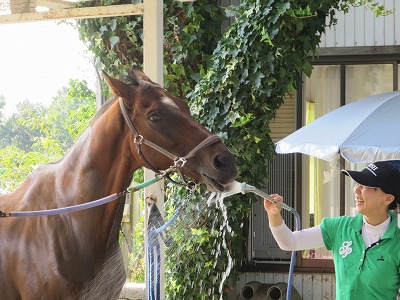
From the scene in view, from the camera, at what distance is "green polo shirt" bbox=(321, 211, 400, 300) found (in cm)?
387

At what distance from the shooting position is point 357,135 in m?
6.97

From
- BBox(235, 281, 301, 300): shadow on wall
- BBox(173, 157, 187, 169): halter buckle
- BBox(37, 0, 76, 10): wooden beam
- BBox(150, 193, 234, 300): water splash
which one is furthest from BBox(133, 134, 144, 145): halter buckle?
BBox(235, 281, 301, 300): shadow on wall

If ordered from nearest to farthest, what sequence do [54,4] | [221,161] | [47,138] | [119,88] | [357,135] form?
[221,161]
[119,88]
[54,4]
[357,135]
[47,138]

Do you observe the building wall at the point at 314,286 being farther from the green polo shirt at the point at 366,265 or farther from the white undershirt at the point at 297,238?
the green polo shirt at the point at 366,265

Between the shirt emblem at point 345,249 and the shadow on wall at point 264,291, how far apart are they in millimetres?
5179

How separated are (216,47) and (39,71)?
1391 cm

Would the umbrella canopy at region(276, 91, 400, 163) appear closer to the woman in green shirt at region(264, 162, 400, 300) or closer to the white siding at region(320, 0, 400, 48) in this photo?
the white siding at region(320, 0, 400, 48)

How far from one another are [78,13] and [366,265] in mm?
3026

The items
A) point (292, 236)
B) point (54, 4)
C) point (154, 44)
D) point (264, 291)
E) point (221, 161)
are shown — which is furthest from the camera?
point (264, 291)

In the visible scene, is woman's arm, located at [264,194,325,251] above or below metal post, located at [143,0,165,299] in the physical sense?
below

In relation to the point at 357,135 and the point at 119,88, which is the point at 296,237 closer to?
the point at 119,88

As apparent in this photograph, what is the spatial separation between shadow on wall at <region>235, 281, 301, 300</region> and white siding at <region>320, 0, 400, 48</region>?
2.69m

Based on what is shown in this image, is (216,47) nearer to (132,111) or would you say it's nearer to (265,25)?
(265,25)

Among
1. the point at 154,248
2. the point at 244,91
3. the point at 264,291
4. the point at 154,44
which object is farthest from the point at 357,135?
the point at 264,291
